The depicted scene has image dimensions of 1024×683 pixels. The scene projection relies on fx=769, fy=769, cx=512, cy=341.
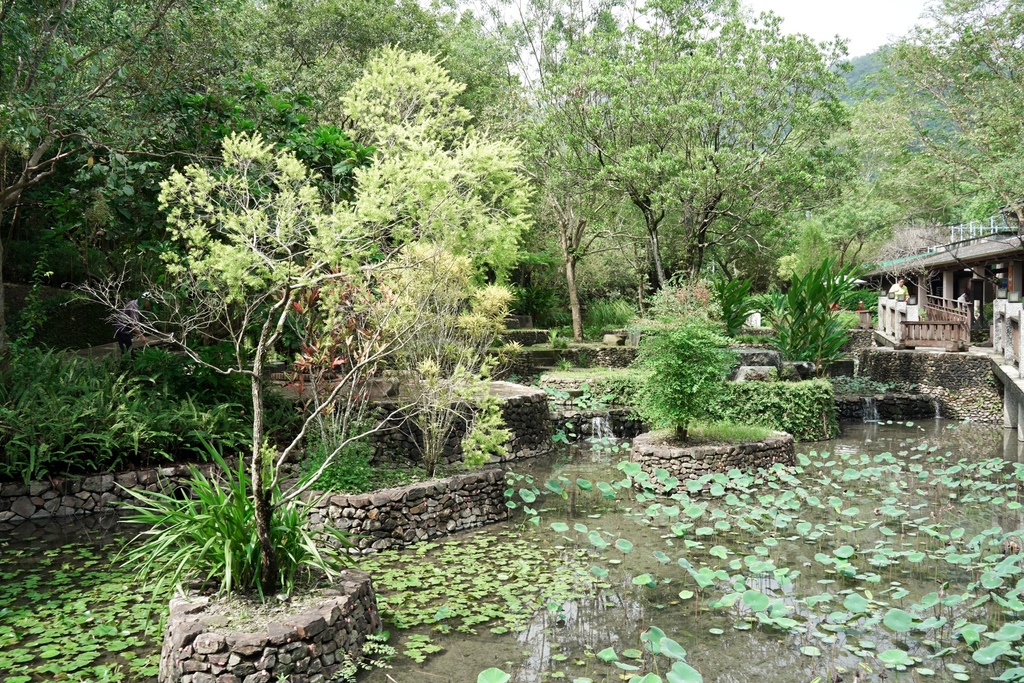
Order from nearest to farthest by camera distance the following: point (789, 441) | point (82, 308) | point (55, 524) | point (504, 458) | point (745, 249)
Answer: point (55, 524)
point (789, 441)
point (504, 458)
point (82, 308)
point (745, 249)

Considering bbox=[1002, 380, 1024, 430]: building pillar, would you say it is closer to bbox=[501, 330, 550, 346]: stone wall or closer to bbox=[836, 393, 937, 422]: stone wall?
bbox=[836, 393, 937, 422]: stone wall

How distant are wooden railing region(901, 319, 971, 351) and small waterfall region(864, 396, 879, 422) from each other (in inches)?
121

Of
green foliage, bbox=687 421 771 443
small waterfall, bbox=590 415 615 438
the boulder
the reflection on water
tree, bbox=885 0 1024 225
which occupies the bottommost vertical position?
the reflection on water

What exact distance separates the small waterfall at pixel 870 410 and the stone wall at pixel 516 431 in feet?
25.1

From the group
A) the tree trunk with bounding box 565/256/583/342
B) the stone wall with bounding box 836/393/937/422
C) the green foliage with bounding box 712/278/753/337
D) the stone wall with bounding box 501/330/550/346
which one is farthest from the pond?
the tree trunk with bounding box 565/256/583/342

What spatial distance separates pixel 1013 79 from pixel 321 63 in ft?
65.8

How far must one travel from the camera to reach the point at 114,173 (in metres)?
9.66

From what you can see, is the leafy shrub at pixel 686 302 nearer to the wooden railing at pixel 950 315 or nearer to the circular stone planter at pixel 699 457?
→ the circular stone planter at pixel 699 457

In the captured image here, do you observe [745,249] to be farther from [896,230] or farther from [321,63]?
[321,63]

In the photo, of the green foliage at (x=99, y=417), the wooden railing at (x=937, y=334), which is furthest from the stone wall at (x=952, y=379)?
the green foliage at (x=99, y=417)

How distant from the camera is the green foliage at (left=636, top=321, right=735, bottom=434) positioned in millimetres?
11031

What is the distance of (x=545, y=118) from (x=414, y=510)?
47.0 feet

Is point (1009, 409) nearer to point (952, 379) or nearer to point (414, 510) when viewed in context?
point (952, 379)

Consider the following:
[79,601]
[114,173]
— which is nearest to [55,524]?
[79,601]
